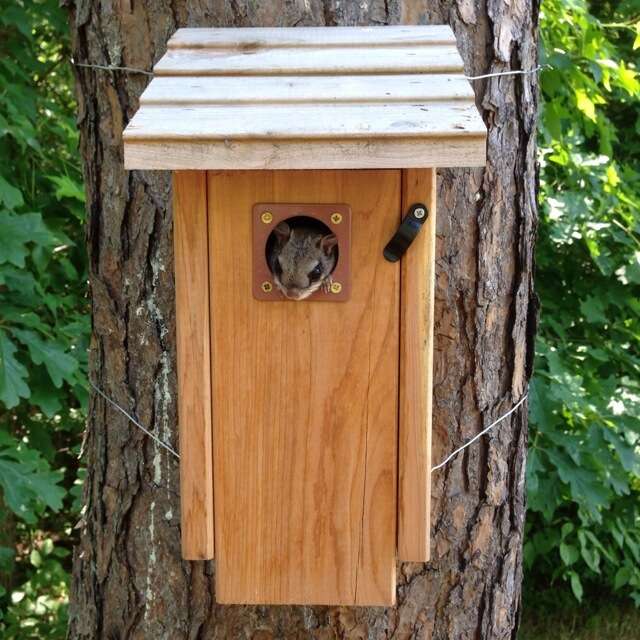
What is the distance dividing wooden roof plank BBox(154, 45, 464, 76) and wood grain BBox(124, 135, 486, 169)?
241 millimetres

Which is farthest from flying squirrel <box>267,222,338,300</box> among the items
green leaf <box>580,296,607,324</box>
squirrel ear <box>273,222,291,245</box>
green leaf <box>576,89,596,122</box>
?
green leaf <box>580,296,607,324</box>

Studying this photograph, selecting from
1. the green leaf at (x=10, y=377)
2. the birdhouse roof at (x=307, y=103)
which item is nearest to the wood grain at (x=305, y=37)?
the birdhouse roof at (x=307, y=103)

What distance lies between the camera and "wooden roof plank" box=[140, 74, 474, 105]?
5.12ft

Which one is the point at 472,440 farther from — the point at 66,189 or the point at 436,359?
the point at 66,189

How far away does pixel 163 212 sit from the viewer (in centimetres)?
201

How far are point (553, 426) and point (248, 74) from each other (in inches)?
72.8

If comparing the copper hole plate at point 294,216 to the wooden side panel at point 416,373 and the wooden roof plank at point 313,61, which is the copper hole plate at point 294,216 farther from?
the wooden roof plank at point 313,61

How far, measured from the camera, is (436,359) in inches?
80.0

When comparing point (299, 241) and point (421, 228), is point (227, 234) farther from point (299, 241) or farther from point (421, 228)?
point (421, 228)

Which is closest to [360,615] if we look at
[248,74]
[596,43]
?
[248,74]

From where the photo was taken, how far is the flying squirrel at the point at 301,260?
5.44 ft

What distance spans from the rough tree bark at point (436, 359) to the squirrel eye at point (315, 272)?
0.41 m

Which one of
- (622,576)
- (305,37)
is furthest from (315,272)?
(622,576)

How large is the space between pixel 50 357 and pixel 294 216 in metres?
1.27
